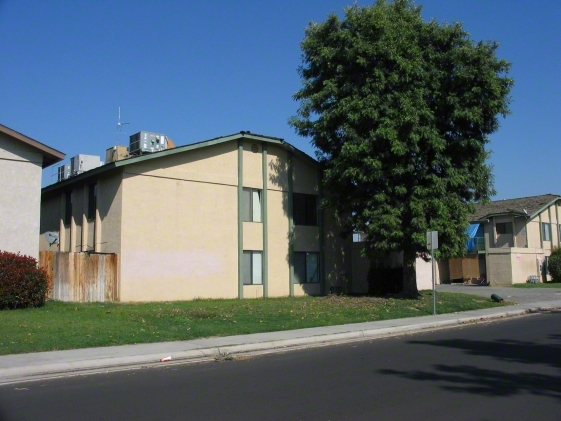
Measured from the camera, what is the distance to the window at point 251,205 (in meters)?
26.5

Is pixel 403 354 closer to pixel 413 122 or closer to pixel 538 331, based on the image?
pixel 538 331

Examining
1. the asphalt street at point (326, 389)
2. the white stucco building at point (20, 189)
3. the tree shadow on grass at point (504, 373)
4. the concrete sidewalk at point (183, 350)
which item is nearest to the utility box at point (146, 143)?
the white stucco building at point (20, 189)

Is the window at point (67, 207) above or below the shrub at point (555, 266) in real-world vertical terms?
above

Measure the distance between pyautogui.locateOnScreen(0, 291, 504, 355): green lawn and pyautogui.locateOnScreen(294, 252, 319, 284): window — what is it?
14.4 ft

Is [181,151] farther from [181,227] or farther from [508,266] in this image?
[508,266]

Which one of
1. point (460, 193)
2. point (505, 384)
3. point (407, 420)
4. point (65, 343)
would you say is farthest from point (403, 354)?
point (460, 193)

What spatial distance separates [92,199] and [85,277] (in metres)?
4.31

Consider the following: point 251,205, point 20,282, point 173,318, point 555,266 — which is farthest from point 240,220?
point 555,266

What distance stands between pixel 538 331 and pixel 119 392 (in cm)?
1191

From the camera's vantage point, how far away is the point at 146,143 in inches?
1030

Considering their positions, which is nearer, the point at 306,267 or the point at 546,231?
the point at 306,267

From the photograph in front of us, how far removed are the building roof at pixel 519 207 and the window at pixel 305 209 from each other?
75.0ft

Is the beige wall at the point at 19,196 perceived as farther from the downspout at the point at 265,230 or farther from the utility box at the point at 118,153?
the downspout at the point at 265,230

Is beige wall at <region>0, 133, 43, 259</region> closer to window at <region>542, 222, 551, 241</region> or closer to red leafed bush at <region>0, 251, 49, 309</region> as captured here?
red leafed bush at <region>0, 251, 49, 309</region>
